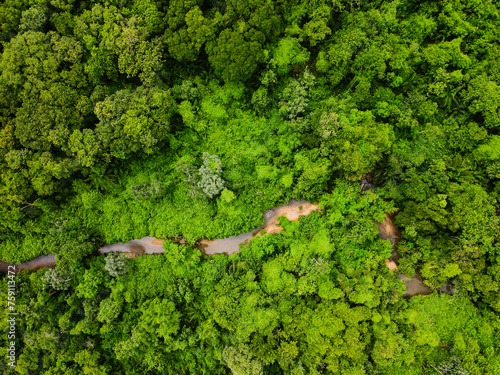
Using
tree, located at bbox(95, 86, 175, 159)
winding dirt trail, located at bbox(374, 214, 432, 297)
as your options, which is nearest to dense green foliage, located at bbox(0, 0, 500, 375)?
tree, located at bbox(95, 86, 175, 159)

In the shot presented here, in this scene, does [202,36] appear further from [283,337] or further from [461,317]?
[461,317]

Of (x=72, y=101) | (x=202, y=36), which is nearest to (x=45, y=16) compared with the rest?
(x=72, y=101)

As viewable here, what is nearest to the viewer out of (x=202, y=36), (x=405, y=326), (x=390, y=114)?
(x=202, y=36)

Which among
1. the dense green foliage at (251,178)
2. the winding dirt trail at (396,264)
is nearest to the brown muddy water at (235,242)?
the winding dirt trail at (396,264)

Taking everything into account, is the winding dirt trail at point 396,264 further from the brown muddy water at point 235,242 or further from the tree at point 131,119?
the tree at point 131,119

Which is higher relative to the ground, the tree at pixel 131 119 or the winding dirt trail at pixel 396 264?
the tree at pixel 131 119

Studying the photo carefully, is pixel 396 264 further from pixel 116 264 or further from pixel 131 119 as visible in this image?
pixel 131 119

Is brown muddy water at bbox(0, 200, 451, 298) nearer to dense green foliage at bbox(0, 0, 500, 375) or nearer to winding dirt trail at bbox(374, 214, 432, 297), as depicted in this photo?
winding dirt trail at bbox(374, 214, 432, 297)
